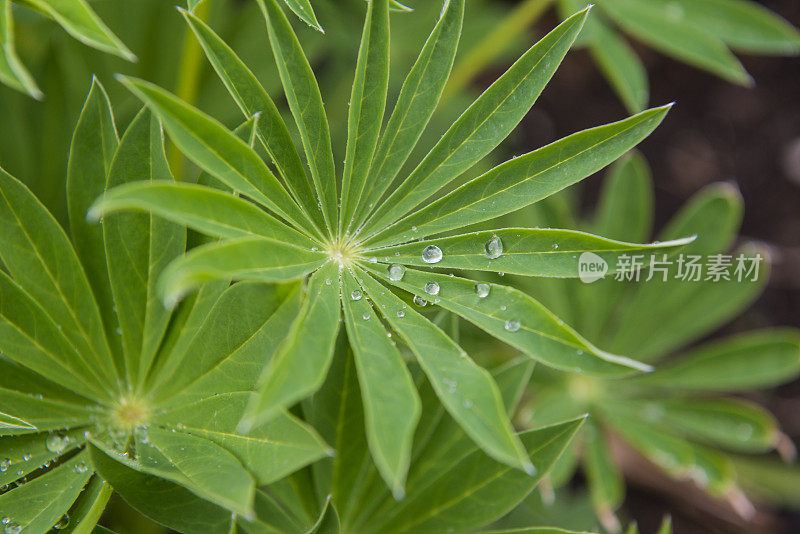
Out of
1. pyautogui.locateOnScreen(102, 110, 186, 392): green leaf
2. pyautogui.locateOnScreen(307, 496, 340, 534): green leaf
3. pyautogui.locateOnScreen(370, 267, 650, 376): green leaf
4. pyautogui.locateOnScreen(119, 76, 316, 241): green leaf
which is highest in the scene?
pyautogui.locateOnScreen(102, 110, 186, 392): green leaf

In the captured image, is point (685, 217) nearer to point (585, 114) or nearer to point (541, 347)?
point (541, 347)

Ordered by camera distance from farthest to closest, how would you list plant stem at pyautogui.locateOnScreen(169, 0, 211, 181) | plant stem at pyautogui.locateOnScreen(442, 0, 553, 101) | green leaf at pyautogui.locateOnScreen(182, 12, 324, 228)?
1. plant stem at pyautogui.locateOnScreen(442, 0, 553, 101)
2. plant stem at pyautogui.locateOnScreen(169, 0, 211, 181)
3. green leaf at pyautogui.locateOnScreen(182, 12, 324, 228)

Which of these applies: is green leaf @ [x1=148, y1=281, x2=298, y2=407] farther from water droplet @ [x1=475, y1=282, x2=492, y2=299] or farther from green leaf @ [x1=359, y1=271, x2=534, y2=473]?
water droplet @ [x1=475, y1=282, x2=492, y2=299]

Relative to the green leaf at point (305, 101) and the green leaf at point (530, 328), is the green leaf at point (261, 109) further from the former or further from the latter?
the green leaf at point (530, 328)

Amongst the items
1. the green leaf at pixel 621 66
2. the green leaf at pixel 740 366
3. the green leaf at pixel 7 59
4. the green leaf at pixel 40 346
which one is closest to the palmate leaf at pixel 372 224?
the green leaf at pixel 40 346

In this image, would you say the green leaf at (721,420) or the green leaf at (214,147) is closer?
the green leaf at (214,147)

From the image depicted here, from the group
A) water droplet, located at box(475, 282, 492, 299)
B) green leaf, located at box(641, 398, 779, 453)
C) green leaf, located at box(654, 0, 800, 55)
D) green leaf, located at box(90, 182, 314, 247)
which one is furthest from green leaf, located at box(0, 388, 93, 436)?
green leaf, located at box(654, 0, 800, 55)

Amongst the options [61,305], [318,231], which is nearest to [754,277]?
[318,231]
